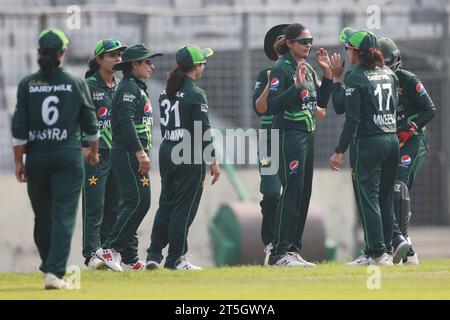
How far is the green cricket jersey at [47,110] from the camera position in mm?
10883

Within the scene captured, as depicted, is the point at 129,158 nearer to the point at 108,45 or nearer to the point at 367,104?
the point at 108,45

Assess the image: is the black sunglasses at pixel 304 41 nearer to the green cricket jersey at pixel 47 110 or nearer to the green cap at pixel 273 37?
the green cap at pixel 273 37

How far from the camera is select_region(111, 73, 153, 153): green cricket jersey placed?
507 inches

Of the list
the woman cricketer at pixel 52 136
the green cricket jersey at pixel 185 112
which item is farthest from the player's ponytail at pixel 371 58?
the woman cricketer at pixel 52 136

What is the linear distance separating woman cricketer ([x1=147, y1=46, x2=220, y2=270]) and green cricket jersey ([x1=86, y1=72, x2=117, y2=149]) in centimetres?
79

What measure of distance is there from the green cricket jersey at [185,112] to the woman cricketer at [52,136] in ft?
6.57

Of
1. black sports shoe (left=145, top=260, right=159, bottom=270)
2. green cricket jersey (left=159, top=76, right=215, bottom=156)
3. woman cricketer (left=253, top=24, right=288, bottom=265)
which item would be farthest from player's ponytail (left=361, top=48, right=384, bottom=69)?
black sports shoe (left=145, top=260, right=159, bottom=270)

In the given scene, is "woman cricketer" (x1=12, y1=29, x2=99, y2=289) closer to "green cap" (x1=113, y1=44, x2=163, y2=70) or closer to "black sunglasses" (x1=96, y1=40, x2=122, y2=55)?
"green cap" (x1=113, y1=44, x2=163, y2=70)

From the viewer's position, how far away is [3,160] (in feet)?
64.7

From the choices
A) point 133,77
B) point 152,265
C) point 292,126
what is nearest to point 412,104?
point 292,126

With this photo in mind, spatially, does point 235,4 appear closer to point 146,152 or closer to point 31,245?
point 31,245

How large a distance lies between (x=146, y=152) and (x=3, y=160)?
6705mm
